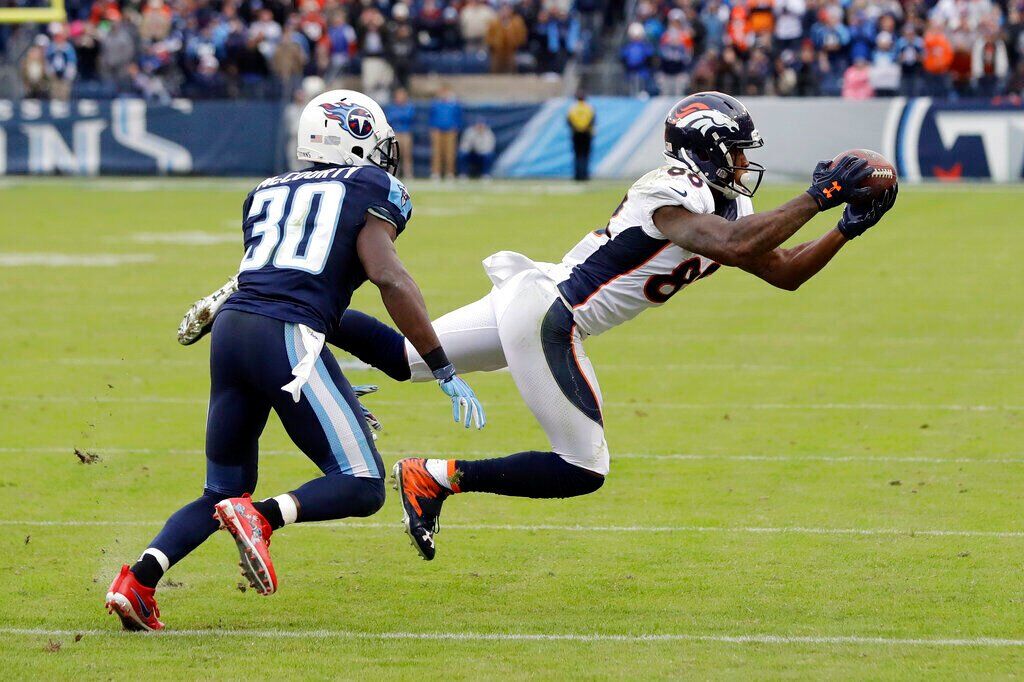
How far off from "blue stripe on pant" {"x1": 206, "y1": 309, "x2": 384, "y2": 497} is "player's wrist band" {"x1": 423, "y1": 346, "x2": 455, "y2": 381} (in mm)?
252

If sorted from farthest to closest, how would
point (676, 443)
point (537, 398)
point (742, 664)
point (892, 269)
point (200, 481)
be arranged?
point (892, 269)
point (676, 443)
point (200, 481)
point (537, 398)
point (742, 664)

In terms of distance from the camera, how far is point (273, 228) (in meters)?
4.62

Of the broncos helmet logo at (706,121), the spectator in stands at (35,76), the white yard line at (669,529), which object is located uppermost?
the broncos helmet logo at (706,121)

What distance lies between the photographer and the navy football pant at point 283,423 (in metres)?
4.44

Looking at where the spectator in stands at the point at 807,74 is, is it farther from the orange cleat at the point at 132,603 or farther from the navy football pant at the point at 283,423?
the orange cleat at the point at 132,603

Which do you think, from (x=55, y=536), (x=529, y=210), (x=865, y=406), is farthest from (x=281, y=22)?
(x=55, y=536)

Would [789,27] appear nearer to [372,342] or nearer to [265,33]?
[265,33]

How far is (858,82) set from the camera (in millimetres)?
23641

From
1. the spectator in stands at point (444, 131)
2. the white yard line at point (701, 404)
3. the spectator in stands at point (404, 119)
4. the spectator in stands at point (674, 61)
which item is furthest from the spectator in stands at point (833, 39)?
the white yard line at point (701, 404)

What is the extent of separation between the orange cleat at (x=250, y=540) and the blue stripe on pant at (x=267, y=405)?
9.9 inches

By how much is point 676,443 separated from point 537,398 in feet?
7.83

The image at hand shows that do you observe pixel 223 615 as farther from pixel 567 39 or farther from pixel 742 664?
pixel 567 39

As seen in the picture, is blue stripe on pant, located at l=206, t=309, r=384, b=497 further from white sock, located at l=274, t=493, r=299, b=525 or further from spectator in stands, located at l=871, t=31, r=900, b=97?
spectator in stands, located at l=871, t=31, r=900, b=97

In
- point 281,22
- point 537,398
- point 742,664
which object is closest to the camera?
point 742,664
